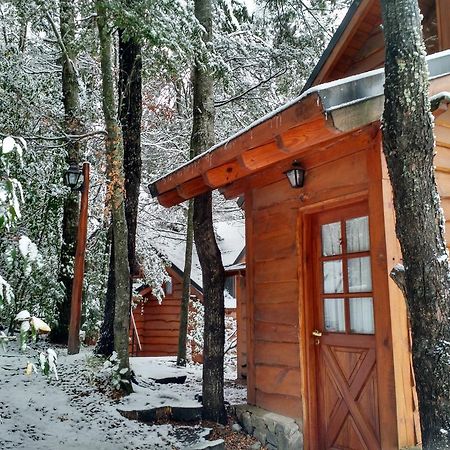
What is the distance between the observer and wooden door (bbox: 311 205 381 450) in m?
3.96

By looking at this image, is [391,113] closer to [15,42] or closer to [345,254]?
[345,254]

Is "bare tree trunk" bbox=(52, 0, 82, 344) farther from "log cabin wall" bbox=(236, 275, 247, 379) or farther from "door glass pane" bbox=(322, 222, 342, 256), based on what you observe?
"door glass pane" bbox=(322, 222, 342, 256)

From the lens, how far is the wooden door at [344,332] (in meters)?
3.96

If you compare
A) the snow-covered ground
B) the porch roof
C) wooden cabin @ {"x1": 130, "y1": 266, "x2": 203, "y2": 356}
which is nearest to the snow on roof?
wooden cabin @ {"x1": 130, "y1": 266, "x2": 203, "y2": 356}

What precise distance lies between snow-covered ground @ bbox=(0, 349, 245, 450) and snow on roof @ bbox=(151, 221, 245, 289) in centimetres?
677

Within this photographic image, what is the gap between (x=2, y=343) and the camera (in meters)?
2.18

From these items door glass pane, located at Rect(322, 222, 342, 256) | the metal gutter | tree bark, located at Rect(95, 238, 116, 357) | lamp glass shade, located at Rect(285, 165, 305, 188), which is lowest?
tree bark, located at Rect(95, 238, 116, 357)

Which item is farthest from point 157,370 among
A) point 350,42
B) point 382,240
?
point 350,42

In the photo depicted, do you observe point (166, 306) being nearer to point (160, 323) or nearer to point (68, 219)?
point (160, 323)

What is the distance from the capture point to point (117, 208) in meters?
6.06

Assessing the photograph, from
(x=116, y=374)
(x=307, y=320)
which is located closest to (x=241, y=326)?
(x=116, y=374)

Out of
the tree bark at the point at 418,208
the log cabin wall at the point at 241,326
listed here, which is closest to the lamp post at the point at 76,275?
the log cabin wall at the point at 241,326

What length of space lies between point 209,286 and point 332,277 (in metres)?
1.55

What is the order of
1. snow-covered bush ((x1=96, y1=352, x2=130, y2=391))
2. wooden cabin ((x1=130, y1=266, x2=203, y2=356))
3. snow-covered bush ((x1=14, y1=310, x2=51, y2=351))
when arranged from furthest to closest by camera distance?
wooden cabin ((x1=130, y1=266, x2=203, y2=356)) < snow-covered bush ((x1=96, y1=352, x2=130, y2=391)) < snow-covered bush ((x1=14, y1=310, x2=51, y2=351))
